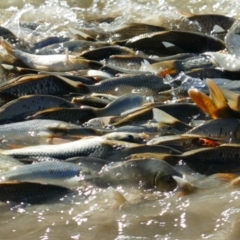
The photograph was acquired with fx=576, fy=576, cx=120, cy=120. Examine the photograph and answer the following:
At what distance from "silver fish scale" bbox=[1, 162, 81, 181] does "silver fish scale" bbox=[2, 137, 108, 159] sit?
19 centimetres

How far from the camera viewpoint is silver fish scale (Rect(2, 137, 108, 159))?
12.8 feet

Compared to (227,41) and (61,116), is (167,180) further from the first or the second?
(227,41)

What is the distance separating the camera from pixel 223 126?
412cm

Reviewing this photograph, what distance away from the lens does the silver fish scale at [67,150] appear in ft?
12.8

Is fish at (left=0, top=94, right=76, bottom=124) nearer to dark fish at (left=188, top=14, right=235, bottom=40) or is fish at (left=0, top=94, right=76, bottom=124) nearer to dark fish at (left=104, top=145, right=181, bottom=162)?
dark fish at (left=104, top=145, right=181, bottom=162)

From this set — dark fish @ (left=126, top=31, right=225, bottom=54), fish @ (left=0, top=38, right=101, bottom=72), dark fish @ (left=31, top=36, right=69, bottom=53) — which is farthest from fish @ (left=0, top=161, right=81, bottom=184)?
dark fish @ (left=31, top=36, right=69, bottom=53)

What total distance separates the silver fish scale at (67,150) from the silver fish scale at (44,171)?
190 mm

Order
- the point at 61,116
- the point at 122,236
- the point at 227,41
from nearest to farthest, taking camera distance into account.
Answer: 1. the point at 122,236
2. the point at 61,116
3. the point at 227,41

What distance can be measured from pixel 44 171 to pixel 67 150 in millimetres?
319

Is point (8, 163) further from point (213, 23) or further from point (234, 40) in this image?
point (213, 23)

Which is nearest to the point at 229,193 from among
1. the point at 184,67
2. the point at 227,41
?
the point at 184,67

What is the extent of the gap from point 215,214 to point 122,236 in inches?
21.5

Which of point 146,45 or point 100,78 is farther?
point 146,45

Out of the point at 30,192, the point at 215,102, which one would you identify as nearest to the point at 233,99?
the point at 215,102
